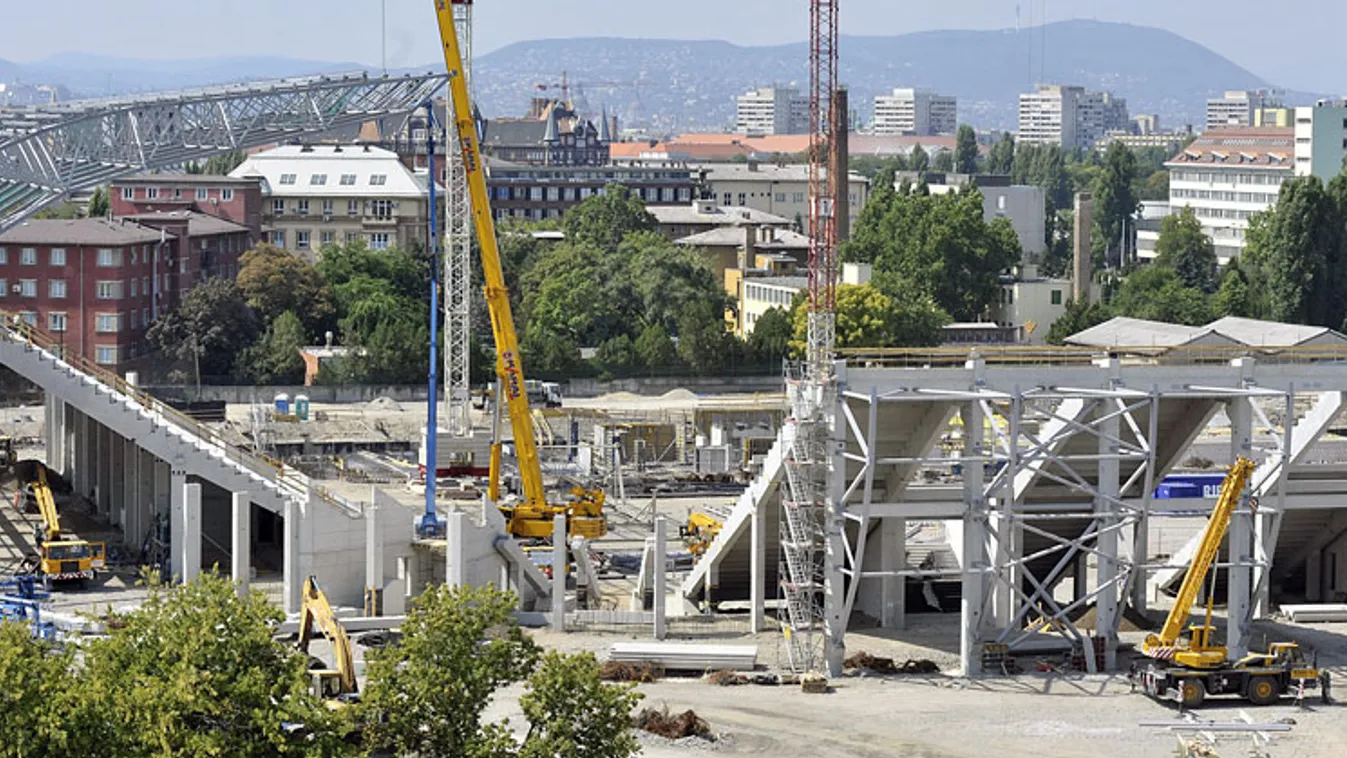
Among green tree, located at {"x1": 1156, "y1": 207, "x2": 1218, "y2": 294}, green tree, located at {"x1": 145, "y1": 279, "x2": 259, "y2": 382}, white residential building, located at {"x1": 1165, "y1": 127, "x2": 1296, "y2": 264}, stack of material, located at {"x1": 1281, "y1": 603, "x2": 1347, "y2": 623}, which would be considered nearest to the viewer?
stack of material, located at {"x1": 1281, "y1": 603, "x2": 1347, "y2": 623}

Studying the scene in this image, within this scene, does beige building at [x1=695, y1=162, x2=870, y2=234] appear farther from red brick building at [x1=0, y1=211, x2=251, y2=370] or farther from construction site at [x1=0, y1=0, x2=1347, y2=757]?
construction site at [x1=0, y1=0, x2=1347, y2=757]

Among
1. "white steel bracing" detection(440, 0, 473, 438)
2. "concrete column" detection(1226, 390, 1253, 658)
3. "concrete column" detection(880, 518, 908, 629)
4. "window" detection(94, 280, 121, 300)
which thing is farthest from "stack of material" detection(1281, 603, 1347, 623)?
"window" detection(94, 280, 121, 300)

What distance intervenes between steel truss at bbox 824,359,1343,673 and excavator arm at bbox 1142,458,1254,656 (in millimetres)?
1420

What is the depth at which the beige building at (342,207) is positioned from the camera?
409ft

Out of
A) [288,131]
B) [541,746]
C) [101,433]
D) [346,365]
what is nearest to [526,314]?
[346,365]

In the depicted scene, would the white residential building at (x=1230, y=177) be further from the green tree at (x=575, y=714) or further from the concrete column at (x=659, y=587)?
the green tree at (x=575, y=714)

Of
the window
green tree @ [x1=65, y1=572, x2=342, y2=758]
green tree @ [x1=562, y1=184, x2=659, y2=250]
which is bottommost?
green tree @ [x1=65, y1=572, x2=342, y2=758]

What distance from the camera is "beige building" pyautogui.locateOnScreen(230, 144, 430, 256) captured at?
125m

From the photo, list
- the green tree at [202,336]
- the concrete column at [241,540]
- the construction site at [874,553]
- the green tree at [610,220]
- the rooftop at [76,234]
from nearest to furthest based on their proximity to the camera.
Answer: the construction site at [874,553] < the concrete column at [241,540] < the rooftop at [76,234] < the green tree at [202,336] < the green tree at [610,220]

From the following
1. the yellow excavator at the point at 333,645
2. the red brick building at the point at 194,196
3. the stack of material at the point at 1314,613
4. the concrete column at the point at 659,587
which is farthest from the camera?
the red brick building at the point at 194,196

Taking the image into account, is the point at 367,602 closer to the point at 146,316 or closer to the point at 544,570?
the point at 544,570

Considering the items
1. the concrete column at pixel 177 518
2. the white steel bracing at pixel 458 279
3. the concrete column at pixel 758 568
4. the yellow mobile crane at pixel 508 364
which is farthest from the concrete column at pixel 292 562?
the white steel bracing at pixel 458 279

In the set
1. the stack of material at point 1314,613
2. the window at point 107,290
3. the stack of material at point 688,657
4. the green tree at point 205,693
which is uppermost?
the window at point 107,290

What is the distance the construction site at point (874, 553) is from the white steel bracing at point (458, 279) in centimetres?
1460
